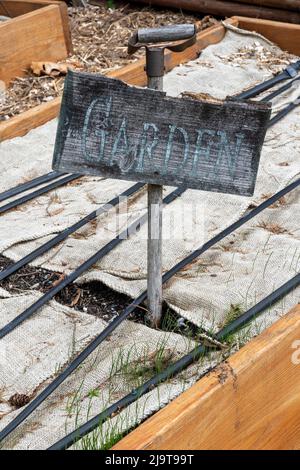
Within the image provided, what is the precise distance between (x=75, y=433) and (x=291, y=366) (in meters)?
0.70

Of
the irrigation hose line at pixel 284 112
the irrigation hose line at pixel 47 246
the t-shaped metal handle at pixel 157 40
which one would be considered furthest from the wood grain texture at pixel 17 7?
the t-shaped metal handle at pixel 157 40

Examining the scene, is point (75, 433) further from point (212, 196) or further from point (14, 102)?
point (14, 102)

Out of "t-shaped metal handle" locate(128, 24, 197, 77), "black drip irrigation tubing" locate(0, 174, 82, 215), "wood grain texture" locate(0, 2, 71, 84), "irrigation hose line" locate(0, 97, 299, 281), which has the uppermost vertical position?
"wood grain texture" locate(0, 2, 71, 84)

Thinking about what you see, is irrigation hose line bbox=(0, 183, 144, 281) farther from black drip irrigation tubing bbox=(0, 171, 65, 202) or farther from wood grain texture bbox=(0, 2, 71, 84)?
wood grain texture bbox=(0, 2, 71, 84)

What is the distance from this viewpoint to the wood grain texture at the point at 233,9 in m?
5.75

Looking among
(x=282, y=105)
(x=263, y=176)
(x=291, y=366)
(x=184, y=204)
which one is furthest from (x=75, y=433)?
(x=282, y=105)

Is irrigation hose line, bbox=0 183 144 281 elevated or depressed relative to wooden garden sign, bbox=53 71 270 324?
depressed

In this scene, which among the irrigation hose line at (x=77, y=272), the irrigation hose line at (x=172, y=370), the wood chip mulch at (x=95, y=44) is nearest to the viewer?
the irrigation hose line at (x=172, y=370)

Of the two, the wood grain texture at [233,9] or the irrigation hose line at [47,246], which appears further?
the wood grain texture at [233,9]

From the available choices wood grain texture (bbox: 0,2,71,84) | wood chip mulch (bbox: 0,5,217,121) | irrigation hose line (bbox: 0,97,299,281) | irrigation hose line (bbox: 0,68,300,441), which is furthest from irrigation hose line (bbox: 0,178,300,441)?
wood grain texture (bbox: 0,2,71,84)

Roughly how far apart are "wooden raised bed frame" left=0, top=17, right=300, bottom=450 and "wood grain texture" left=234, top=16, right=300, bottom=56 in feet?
10.6

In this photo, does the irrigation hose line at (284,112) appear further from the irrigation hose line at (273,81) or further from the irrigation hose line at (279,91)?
the irrigation hose line at (273,81)

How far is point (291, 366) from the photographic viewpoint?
246 cm

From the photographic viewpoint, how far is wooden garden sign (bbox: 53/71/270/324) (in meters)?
2.35
